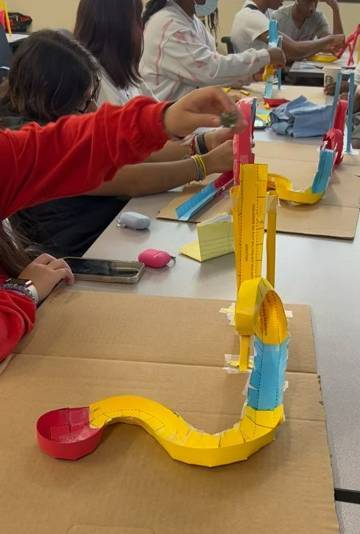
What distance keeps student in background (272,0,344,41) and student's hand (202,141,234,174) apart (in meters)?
2.55

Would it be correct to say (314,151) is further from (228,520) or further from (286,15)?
(286,15)

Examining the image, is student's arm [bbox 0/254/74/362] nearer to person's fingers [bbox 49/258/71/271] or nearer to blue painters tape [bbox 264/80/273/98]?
person's fingers [bbox 49/258/71/271]

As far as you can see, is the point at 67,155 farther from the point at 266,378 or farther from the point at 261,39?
the point at 261,39

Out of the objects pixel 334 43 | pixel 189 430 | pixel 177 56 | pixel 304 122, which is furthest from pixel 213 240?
pixel 334 43

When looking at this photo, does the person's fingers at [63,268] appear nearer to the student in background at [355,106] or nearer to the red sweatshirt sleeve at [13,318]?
the red sweatshirt sleeve at [13,318]

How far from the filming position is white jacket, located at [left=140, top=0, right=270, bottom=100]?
Result: 1.97m

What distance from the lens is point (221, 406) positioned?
61cm

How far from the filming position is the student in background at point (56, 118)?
3.92 feet

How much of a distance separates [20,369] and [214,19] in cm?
419

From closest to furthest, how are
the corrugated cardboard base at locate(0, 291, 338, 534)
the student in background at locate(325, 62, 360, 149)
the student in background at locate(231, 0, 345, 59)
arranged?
1. the corrugated cardboard base at locate(0, 291, 338, 534)
2. the student in background at locate(325, 62, 360, 149)
3. the student in background at locate(231, 0, 345, 59)

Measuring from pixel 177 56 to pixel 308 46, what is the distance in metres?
1.17

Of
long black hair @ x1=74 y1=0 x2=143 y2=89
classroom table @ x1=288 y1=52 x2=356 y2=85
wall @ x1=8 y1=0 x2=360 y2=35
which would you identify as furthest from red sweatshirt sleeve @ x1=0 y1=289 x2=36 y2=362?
wall @ x1=8 y1=0 x2=360 y2=35

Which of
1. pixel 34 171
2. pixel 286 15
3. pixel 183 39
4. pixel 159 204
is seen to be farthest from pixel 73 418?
pixel 286 15

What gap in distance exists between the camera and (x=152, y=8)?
79.0 inches
